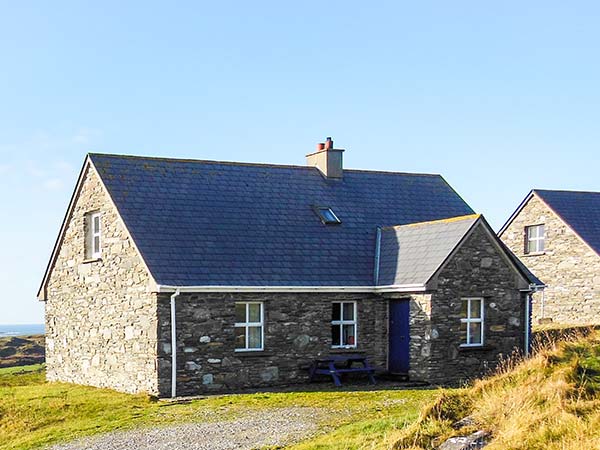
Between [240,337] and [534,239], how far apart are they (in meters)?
19.4

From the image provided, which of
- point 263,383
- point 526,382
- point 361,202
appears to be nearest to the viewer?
point 526,382

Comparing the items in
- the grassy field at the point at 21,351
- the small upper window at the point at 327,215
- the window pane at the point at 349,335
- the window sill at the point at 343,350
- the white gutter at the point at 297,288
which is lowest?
the grassy field at the point at 21,351

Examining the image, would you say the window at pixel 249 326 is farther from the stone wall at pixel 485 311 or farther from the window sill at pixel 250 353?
the stone wall at pixel 485 311

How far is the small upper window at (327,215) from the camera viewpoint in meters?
26.6

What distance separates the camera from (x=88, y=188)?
2616cm

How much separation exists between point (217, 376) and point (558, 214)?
19.6 meters

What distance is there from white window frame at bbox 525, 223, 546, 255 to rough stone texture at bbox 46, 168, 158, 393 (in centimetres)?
2016

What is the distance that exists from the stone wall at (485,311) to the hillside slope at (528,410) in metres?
7.61

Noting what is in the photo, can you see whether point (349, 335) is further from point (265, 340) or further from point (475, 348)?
point (475, 348)

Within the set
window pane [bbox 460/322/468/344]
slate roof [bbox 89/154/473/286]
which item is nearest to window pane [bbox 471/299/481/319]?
window pane [bbox 460/322/468/344]

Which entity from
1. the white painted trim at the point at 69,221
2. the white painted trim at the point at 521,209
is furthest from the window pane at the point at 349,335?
the white painted trim at the point at 521,209

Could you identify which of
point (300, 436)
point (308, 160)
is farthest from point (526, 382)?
point (308, 160)

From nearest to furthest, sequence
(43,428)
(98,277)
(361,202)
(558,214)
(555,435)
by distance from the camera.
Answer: (555,435)
(43,428)
(98,277)
(361,202)
(558,214)

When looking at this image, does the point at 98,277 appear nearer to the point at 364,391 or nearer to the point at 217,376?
the point at 217,376
